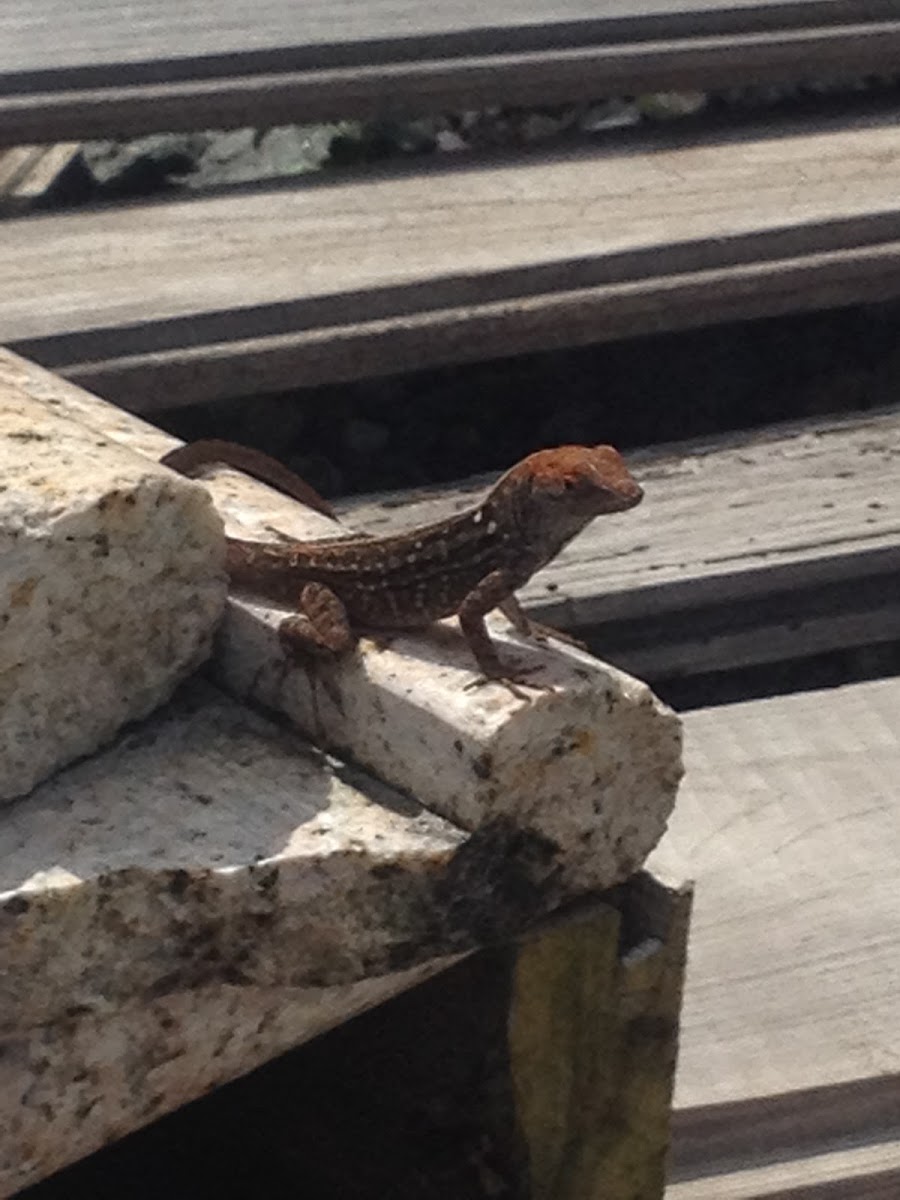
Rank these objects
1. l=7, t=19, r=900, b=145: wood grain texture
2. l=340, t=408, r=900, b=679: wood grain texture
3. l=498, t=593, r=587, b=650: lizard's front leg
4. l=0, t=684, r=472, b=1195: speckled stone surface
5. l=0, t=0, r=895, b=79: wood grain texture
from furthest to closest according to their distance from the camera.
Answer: l=0, t=0, r=895, b=79: wood grain texture → l=7, t=19, r=900, b=145: wood grain texture → l=340, t=408, r=900, b=679: wood grain texture → l=498, t=593, r=587, b=650: lizard's front leg → l=0, t=684, r=472, b=1195: speckled stone surface

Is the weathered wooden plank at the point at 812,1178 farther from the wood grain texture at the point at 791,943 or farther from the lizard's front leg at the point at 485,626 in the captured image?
the lizard's front leg at the point at 485,626

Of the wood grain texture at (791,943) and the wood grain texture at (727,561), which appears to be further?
the wood grain texture at (727,561)

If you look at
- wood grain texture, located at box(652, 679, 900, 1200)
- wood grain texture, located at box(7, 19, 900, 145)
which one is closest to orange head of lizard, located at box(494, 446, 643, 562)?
wood grain texture, located at box(652, 679, 900, 1200)

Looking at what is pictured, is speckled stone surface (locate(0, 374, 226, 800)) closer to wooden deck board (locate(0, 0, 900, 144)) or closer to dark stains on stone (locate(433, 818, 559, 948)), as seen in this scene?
dark stains on stone (locate(433, 818, 559, 948))

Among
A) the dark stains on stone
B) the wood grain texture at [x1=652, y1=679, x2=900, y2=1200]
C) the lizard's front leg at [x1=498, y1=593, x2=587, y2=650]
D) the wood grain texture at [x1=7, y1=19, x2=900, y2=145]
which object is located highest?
the wood grain texture at [x1=7, y1=19, x2=900, y2=145]

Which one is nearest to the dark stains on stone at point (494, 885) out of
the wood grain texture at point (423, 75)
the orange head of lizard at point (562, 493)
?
the orange head of lizard at point (562, 493)

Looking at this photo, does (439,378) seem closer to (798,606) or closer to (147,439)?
(798,606)

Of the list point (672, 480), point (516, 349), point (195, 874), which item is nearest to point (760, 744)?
point (672, 480)
